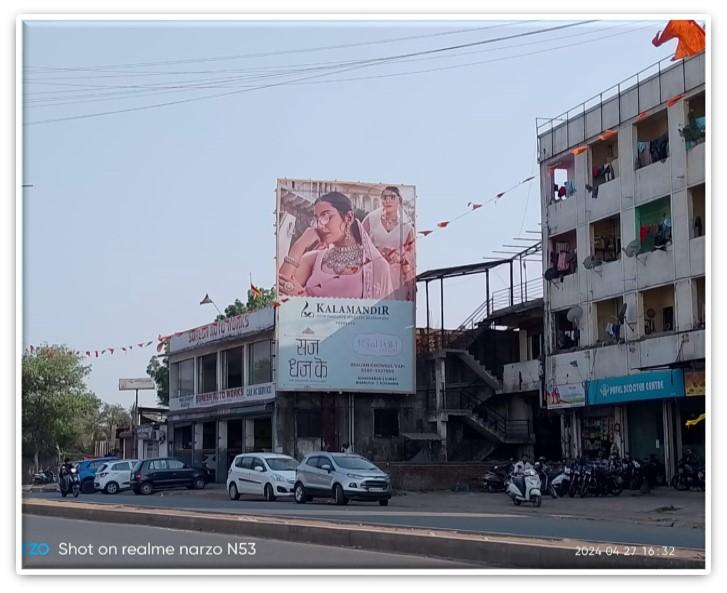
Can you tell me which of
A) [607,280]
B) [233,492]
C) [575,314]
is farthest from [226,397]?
[607,280]

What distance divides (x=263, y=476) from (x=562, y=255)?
12896 mm

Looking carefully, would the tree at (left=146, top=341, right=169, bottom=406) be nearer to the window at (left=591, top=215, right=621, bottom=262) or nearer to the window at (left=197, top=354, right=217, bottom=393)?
the window at (left=197, top=354, right=217, bottom=393)

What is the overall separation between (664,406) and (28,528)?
74.1 feet

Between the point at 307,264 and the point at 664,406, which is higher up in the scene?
the point at 307,264

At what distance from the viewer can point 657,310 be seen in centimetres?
3328

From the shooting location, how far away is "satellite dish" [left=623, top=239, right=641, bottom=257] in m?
33.1

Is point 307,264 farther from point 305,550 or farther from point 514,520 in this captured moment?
point 305,550

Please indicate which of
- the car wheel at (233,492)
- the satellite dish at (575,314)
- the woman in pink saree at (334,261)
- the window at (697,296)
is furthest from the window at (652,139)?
the car wheel at (233,492)

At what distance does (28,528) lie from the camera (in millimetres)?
13695

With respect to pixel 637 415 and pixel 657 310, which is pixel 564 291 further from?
pixel 637 415

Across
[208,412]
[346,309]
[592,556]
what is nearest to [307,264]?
[346,309]

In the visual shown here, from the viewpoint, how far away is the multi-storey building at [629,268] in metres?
30.7

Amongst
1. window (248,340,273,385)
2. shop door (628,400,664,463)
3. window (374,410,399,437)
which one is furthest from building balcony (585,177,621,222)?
window (248,340,273,385)

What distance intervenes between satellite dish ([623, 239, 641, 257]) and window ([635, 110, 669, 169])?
2.25 metres
